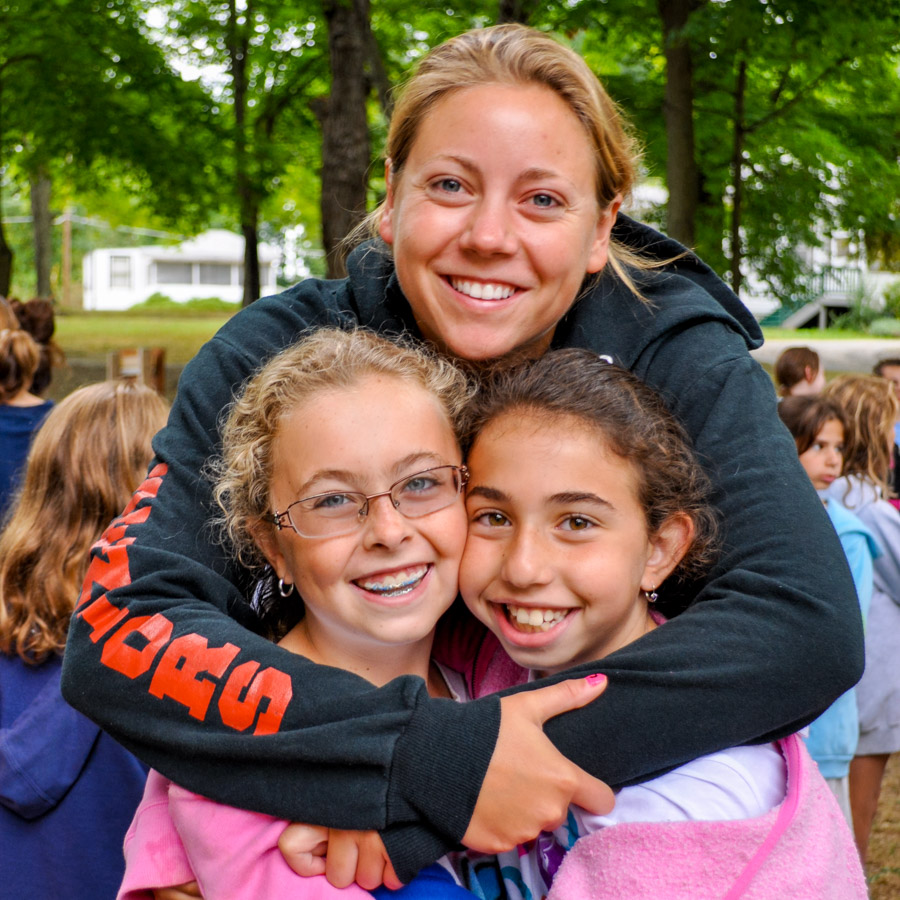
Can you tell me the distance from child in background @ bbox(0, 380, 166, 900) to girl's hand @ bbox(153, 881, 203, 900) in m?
0.89

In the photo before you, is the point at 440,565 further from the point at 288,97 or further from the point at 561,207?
the point at 288,97

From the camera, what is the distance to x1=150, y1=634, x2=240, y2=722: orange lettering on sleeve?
1751mm

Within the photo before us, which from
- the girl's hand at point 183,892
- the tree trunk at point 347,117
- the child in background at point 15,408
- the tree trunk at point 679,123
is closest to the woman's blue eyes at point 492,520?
the girl's hand at point 183,892

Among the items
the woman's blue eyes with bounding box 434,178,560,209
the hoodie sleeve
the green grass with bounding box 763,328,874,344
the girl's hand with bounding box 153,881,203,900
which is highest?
the woman's blue eyes with bounding box 434,178,560,209

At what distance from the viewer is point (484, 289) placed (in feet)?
7.33

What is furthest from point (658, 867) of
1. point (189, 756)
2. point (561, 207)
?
point (561, 207)

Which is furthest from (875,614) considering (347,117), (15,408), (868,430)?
(347,117)

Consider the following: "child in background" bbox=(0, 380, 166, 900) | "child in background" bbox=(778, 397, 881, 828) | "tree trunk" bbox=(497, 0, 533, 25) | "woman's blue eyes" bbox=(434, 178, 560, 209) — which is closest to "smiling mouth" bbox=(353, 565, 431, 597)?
"woman's blue eyes" bbox=(434, 178, 560, 209)

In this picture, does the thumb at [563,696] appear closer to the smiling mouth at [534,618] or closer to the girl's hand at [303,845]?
the smiling mouth at [534,618]

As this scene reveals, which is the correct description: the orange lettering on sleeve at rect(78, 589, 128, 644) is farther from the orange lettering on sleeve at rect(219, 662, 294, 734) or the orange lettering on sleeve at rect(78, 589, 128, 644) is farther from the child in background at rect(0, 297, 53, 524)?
the child in background at rect(0, 297, 53, 524)

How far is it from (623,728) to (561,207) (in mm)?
1077

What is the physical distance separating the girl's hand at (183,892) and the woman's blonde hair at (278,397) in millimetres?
609

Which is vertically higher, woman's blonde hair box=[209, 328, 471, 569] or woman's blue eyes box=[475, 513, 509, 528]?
woman's blonde hair box=[209, 328, 471, 569]

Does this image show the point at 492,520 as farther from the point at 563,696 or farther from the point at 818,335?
the point at 818,335
